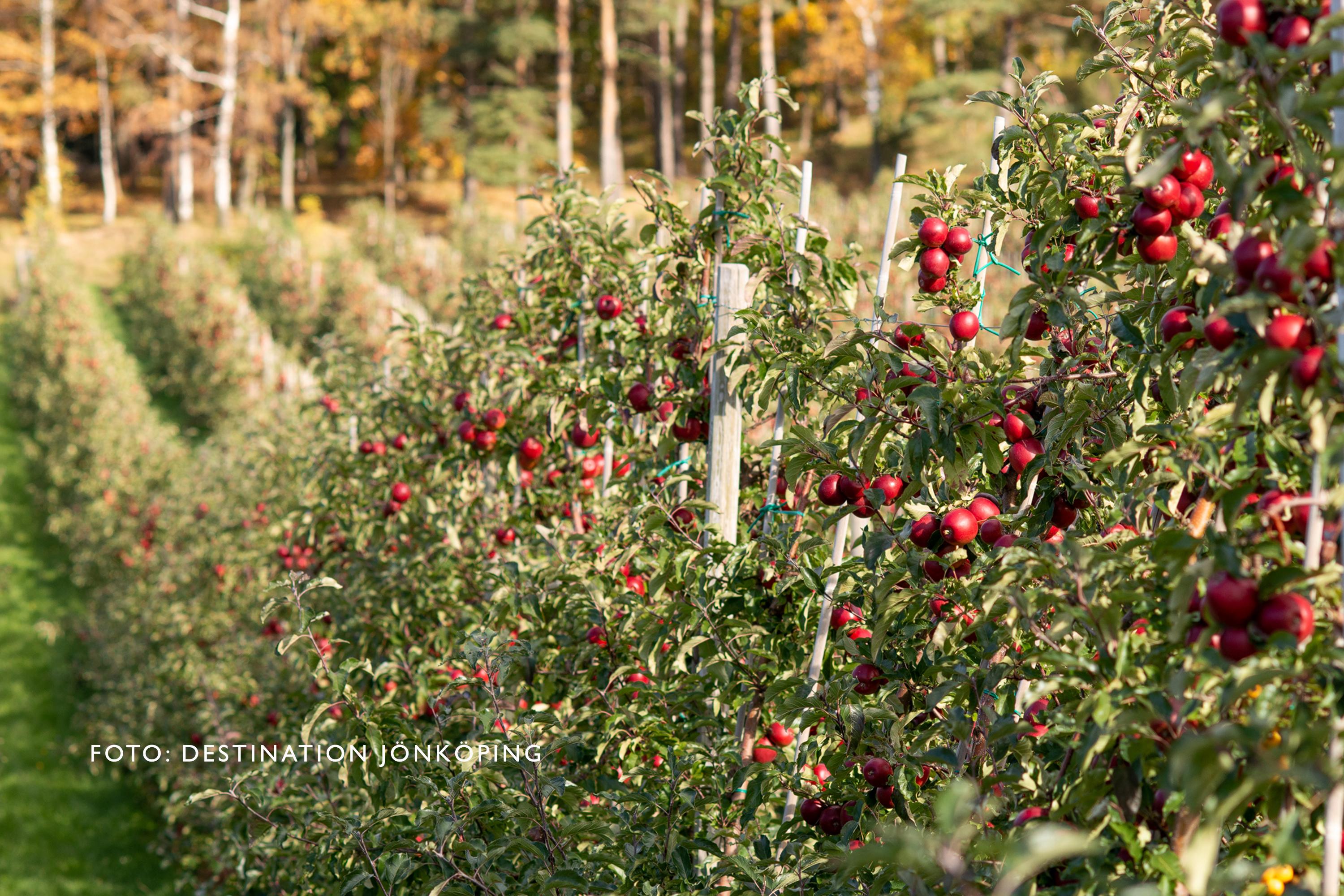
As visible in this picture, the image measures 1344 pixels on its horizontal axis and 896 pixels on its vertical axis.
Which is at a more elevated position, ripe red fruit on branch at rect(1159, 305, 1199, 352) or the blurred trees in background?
the blurred trees in background

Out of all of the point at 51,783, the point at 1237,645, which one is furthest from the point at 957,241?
the point at 51,783

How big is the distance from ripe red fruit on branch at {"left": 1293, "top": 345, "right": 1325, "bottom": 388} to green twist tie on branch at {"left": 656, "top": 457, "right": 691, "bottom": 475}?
1.59 m

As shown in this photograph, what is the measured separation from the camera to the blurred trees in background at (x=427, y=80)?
20.9m

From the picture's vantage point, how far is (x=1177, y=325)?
1.30m

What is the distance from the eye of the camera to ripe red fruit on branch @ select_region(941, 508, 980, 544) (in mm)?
1519

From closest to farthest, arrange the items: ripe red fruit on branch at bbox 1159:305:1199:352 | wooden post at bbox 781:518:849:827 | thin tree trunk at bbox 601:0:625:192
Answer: ripe red fruit on branch at bbox 1159:305:1199:352, wooden post at bbox 781:518:849:827, thin tree trunk at bbox 601:0:625:192

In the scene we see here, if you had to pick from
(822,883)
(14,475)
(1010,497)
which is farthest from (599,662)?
(14,475)

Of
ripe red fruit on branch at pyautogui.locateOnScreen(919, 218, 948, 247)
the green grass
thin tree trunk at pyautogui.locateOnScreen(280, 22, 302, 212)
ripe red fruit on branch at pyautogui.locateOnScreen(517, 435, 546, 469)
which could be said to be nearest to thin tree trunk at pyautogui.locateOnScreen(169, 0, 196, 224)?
thin tree trunk at pyautogui.locateOnScreen(280, 22, 302, 212)

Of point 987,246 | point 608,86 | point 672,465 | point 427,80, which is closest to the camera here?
point 987,246

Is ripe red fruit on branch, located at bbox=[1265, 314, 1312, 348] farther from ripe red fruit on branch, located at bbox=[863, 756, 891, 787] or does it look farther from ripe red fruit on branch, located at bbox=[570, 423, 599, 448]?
ripe red fruit on branch, located at bbox=[570, 423, 599, 448]

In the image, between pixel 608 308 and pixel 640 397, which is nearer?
pixel 640 397

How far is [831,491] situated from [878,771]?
1.57 feet

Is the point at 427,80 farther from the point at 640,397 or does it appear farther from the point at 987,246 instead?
the point at 987,246

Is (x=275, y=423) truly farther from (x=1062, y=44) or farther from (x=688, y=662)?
(x=1062, y=44)
